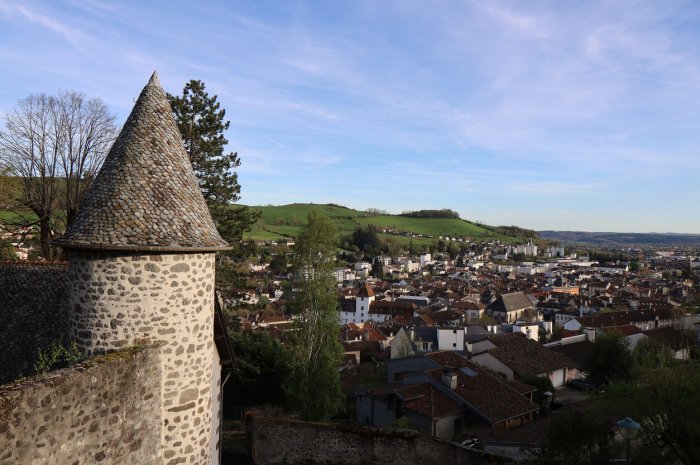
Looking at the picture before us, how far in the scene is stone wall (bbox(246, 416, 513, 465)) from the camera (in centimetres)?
1550

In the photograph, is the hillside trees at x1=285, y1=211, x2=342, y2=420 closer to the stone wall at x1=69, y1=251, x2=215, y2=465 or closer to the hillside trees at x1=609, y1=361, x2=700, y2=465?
the hillside trees at x1=609, y1=361, x2=700, y2=465

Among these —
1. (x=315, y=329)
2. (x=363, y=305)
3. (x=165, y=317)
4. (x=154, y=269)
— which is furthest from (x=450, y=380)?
(x=363, y=305)

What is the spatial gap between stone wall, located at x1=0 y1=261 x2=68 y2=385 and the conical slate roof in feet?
7.74

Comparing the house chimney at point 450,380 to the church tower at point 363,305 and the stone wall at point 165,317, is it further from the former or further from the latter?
the church tower at point 363,305

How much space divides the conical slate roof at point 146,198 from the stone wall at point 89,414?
67.7 inches

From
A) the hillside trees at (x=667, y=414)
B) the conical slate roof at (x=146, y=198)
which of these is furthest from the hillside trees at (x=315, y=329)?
the conical slate roof at (x=146, y=198)

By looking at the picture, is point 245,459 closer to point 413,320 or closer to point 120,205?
point 120,205

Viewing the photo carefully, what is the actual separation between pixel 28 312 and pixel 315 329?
1631 cm

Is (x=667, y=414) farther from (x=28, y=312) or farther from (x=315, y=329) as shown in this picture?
(x=315, y=329)

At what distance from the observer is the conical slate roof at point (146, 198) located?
7.58 metres

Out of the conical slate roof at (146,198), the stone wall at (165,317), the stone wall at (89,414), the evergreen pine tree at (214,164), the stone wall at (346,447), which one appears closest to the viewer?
the stone wall at (89,414)

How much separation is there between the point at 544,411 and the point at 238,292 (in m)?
21.3

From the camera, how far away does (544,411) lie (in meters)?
32.3

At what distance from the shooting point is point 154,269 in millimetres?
7793
